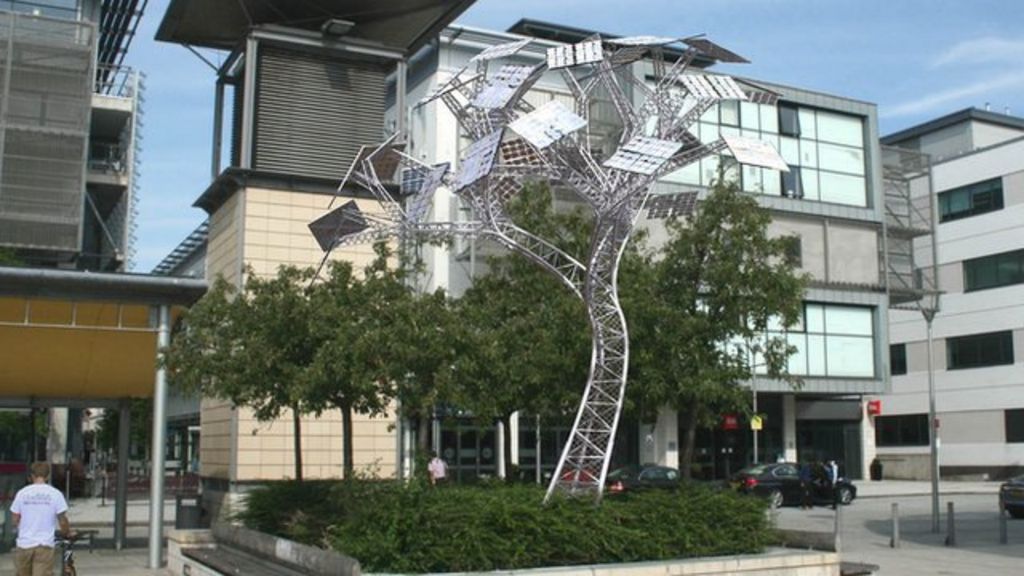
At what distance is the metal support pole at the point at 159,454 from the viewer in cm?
1941

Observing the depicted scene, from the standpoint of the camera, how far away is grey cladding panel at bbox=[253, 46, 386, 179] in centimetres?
2928

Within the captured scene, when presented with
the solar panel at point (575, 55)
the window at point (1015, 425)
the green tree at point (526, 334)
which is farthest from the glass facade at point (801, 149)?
the solar panel at point (575, 55)

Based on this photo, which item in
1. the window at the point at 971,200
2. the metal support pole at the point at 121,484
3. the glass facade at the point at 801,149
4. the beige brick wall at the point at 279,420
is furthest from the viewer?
the window at the point at 971,200

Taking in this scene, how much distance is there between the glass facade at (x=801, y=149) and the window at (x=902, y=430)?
1711 cm

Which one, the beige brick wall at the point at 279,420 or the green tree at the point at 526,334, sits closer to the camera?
the green tree at the point at 526,334

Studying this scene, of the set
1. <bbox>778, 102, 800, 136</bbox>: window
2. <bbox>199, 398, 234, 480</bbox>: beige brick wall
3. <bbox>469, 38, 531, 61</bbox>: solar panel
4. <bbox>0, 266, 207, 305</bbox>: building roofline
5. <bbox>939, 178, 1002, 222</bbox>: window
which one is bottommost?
<bbox>199, 398, 234, 480</bbox>: beige brick wall

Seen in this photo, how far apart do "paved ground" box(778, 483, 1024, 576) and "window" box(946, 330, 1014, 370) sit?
17.1 m

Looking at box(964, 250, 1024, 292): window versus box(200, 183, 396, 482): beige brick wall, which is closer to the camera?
box(200, 183, 396, 482): beige brick wall

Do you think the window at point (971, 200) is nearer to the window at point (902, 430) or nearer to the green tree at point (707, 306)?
the window at point (902, 430)

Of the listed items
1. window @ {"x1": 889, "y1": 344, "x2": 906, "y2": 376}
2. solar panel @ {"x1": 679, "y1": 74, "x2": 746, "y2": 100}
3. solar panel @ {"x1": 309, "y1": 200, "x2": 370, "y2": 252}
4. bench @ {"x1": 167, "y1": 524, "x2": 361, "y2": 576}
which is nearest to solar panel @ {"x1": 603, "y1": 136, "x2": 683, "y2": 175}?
solar panel @ {"x1": 679, "y1": 74, "x2": 746, "y2": 100}

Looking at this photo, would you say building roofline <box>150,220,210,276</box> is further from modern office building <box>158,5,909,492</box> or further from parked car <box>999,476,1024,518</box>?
parked car <box>999,476,1024,518</box>

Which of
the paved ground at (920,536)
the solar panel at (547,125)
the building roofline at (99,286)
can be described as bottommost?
the paved ground at (920,536)

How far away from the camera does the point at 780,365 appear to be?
736 inches

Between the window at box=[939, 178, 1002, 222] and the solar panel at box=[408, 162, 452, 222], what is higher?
the window at box=[939, 178, 1002, 222]
